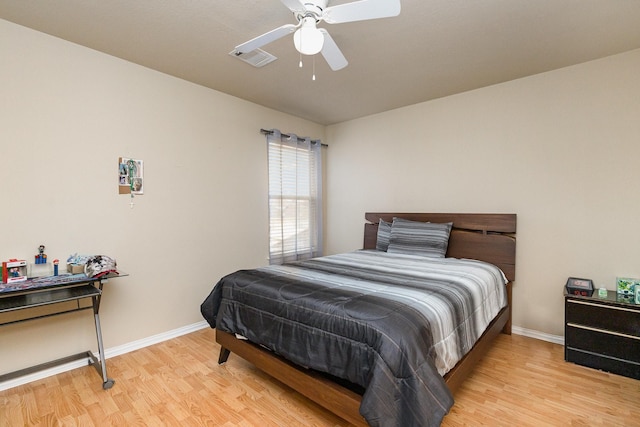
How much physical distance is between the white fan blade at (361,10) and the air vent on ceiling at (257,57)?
3.23 feet

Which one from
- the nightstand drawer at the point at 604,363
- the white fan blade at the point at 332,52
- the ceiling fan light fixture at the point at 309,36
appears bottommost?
the nightstand drawer at the point at 604,363

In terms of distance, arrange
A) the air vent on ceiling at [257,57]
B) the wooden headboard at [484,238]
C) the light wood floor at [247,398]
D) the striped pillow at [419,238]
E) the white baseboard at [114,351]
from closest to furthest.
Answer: the light wood floor at [247,398] < the white baseboard at [114,351] < the air vent on ceiling at [257,57] < the wooden headboard at [484,238] < the striped pillow at [419,238]

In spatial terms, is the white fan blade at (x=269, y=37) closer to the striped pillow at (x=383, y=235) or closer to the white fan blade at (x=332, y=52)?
the white fan blade at (x=332, y=52)

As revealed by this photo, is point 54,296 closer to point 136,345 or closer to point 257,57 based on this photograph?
point 136,345

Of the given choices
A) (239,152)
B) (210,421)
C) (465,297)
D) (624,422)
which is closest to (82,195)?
(239,152)

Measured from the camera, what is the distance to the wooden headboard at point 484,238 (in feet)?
9.62

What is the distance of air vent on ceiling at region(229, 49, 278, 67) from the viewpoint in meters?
2.45

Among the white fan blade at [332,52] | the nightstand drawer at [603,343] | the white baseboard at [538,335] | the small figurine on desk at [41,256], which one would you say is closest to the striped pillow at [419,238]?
the white baseboard at [538,335]

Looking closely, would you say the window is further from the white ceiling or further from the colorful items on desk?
the colorful items on desk

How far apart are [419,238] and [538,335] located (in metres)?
1.40

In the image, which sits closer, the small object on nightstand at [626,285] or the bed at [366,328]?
the bed at [366,328]

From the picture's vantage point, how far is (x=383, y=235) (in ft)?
12.0

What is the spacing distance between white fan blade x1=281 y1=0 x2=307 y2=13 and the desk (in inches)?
84.4

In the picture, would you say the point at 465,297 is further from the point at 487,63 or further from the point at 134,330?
the point at 134,330
